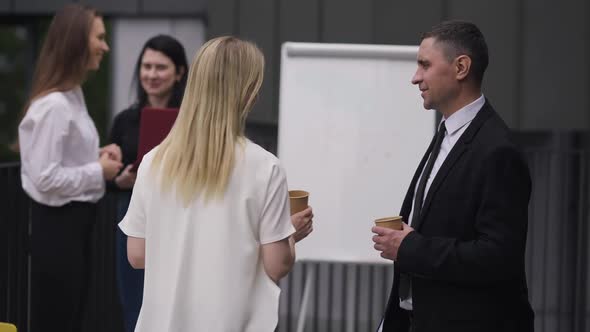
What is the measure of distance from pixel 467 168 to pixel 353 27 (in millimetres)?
2765

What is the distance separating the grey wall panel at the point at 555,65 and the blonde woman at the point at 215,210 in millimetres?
2964

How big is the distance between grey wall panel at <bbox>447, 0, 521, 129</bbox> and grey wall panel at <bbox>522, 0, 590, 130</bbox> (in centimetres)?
6

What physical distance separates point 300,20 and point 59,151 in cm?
195

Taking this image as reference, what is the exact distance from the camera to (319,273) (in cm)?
527

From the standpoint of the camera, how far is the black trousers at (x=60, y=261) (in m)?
3.66

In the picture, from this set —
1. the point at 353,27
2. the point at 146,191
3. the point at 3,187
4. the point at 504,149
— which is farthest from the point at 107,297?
the point at 504,149

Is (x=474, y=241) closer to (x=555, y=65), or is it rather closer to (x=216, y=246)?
(x=216, y=246)

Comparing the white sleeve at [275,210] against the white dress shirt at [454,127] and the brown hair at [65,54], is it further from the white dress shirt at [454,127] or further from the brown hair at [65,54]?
the brown hair at [65,54]

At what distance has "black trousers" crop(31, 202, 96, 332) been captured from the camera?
3.66 m

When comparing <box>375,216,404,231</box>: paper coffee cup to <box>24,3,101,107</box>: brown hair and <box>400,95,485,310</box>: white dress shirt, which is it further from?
<box>24,3,101,107</box>: brown hair

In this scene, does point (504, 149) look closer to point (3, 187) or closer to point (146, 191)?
point (146, 191)

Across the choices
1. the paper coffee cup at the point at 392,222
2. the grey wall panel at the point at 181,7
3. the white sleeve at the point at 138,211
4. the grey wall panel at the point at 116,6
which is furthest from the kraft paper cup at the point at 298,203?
the grey wall panel at the point at 116,6

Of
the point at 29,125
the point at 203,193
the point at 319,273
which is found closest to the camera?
the point at 203,193

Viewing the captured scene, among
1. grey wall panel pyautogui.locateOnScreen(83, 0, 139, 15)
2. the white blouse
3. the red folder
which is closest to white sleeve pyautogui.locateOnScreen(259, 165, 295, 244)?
the white blouse
